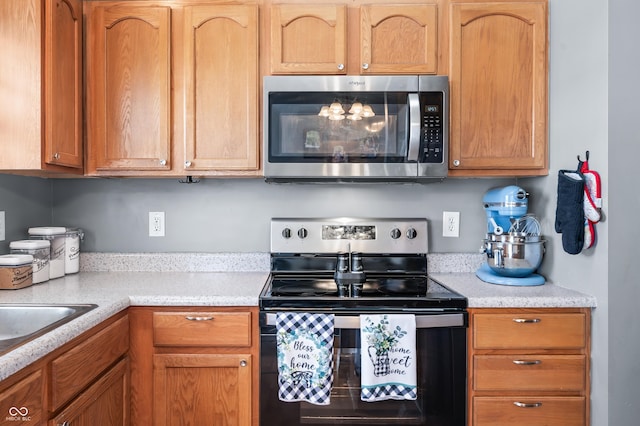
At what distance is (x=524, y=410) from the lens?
60.8 inches

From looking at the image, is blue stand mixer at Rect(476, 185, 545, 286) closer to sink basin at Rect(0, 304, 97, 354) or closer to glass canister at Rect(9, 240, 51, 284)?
sink basin at Rect(0, 304, 97, 354)

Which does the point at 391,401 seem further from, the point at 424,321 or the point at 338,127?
the point at 338,127

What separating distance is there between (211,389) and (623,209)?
5.54 feet

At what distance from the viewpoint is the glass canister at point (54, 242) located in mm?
1875

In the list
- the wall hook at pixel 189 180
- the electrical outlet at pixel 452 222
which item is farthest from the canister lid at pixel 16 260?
the electrical outlet at pixel 452 222

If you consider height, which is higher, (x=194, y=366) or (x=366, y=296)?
(x=366, y=296)

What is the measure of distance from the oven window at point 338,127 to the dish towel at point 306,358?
705mm

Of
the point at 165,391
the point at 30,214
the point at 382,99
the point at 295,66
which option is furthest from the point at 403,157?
the point at 30,214

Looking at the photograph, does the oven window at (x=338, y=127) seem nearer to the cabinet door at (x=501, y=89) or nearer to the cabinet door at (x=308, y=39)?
the cabinet door at (x=308, y=39)

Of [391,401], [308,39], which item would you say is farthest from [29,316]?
[308,39]

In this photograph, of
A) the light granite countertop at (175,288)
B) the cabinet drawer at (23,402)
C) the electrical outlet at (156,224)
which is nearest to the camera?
the cabinet drawer at (23,402)

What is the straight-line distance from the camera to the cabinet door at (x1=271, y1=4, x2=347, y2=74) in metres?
1.80

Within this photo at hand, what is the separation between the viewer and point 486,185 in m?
2.13

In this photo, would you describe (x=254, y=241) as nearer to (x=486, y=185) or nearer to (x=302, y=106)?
(x=302, y=106)
